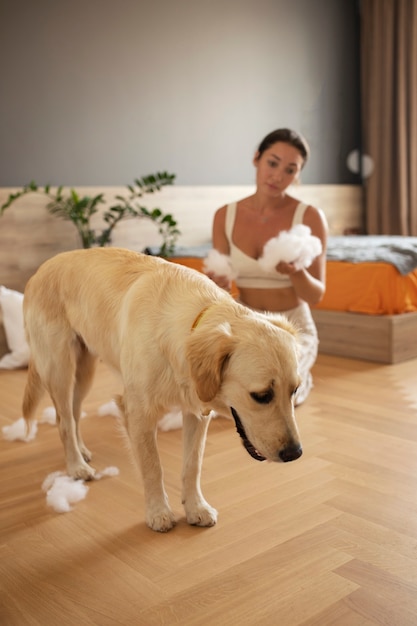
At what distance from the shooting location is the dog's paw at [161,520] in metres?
1.72

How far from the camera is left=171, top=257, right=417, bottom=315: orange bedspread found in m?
3.61

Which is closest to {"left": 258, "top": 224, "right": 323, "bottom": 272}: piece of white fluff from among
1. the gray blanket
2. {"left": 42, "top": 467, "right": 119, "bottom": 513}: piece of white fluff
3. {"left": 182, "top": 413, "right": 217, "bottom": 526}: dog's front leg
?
{"left": 182, "top": 413, "right": 217, "bottom": 526}: dog's front leg

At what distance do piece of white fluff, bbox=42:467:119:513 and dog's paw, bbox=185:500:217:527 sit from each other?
15.8 inches

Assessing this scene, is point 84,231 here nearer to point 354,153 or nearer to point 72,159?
point 72,159

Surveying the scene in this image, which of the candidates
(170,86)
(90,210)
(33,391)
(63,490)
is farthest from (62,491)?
(170,86)

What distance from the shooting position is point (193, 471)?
5.84 ft

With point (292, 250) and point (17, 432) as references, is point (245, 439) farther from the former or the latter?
point (17, 432)

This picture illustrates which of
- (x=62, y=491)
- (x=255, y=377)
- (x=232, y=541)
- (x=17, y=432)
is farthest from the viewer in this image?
(x=17, y=432)

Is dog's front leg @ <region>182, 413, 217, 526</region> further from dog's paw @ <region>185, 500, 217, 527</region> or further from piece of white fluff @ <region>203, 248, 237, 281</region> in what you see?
piece of white fluff @ <region>203, 248, 237, 281</region>

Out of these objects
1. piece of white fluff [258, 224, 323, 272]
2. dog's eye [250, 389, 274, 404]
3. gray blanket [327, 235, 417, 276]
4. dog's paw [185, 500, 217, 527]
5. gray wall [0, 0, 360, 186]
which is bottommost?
dog's paw [185, 500, 217, 527]

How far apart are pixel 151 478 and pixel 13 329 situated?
2.50 meters

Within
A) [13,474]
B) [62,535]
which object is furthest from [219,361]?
[13,474]

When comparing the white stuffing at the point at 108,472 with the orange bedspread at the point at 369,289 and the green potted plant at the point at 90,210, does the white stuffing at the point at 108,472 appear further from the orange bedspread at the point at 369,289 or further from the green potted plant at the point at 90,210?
the green potted plant at the point at 90,210

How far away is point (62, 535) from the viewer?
5.66 ft
